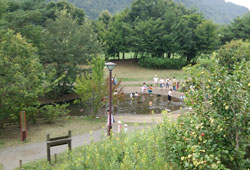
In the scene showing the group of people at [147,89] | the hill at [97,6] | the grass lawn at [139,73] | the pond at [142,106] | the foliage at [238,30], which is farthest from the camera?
the hill at [97,6]

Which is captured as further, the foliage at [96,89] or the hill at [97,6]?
the hill at [97,6]

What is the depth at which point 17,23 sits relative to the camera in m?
27.2

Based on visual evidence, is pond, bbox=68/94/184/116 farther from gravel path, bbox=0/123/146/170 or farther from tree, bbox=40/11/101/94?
gravel path, bbox=0/123/146/170

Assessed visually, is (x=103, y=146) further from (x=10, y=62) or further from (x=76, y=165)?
(x=10, y=62)

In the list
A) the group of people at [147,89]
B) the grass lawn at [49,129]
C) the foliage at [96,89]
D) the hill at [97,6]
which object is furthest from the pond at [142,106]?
the hill at [97,6]

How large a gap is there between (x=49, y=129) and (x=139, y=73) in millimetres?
25817

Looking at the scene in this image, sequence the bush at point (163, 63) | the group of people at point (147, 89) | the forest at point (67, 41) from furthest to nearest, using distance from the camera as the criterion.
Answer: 1. the bush at point (163, 63)
2. the group of people at point (147, 89)
3. the forest at point (67, 41)

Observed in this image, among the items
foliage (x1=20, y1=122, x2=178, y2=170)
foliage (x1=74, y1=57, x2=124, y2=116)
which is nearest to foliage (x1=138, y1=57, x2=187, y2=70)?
foliage (x1=74, y1=57, x2=124, y2=116)

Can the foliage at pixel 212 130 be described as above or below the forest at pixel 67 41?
below

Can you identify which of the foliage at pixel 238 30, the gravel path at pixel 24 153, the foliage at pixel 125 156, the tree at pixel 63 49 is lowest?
the gravel path at pixel 24 153

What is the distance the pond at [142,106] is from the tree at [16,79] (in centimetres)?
693

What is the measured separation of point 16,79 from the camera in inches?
611

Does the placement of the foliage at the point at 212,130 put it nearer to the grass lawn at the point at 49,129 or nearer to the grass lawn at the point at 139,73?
the grass lawn at the point at 49,129

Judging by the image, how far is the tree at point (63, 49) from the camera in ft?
86.1
